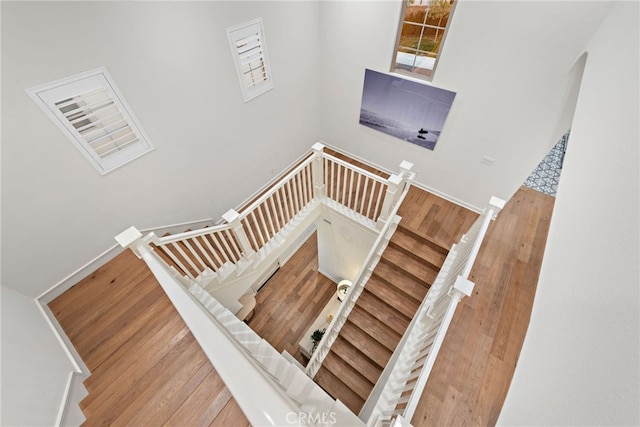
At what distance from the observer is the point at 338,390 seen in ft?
11.4

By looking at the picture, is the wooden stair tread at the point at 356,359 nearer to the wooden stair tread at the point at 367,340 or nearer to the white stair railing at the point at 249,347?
the wooden stair tread at the point at 367,340

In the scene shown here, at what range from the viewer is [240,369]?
105cm

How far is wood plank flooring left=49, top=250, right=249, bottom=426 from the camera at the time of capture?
1611 mm

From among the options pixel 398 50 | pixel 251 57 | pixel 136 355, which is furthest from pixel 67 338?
pixel 398 50

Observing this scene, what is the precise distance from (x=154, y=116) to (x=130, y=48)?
589 mm

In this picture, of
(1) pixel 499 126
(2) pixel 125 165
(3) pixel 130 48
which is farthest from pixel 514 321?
(3) pixel 130 48

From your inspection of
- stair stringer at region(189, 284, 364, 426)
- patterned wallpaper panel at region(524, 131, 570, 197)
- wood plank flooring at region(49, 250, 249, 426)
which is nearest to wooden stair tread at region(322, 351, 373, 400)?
stair stringer at region(189, 284, 364, 426)

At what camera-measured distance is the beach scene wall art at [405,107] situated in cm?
342

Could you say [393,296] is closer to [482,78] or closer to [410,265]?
[410,265]

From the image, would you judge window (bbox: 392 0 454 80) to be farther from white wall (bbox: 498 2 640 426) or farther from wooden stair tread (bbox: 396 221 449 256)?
wooden stair tread (bbox: 396 221 449 256)

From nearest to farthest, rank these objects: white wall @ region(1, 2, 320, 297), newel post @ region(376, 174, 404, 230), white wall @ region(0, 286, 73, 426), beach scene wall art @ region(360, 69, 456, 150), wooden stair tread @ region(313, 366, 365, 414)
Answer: white wall @ region(0, 286, 73, 426)
white wall @ region(1, 2, 320, 297)
newel post @ region(376, 174, 404, 230)
wooden stair tread @ region(313, 366, 365, 414)
beach scene wall art @ region(360, 69, 456, 150)

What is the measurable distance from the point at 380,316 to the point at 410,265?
2.72 feet

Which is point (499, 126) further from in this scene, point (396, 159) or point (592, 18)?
point (396, 159)

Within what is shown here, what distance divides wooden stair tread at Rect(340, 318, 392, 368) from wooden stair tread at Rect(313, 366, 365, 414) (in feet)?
1.79
